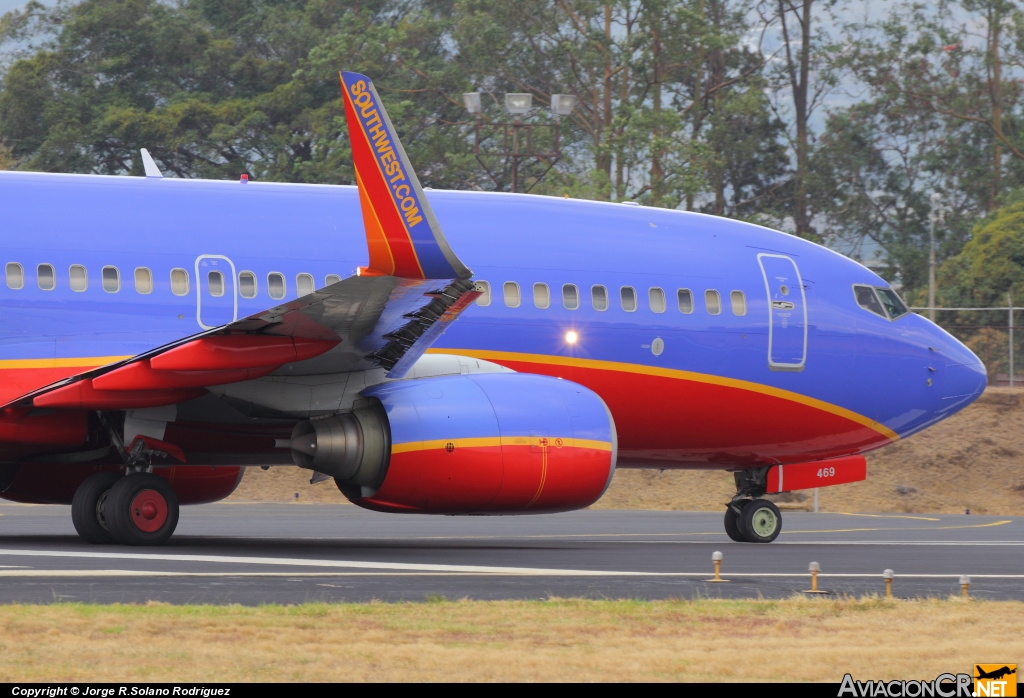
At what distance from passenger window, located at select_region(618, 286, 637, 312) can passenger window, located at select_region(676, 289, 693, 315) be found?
591 millimetres

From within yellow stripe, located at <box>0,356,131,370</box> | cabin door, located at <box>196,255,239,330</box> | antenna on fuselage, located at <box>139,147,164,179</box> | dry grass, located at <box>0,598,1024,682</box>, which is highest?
antenna on fuselage, located at <box>139,147,164,179</box>

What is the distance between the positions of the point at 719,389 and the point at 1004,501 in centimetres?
2077

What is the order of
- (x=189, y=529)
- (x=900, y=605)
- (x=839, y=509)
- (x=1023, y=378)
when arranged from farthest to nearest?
1. (x=1023, y=378)
2. (x=839, y=509)
3. (x=189, y=529)
4. (x=900, y=605)

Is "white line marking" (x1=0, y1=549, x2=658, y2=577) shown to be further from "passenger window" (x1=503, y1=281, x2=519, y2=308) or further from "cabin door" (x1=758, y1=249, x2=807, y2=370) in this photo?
"cabin door" (x1=758, y1=249, x2=807, y2=370)

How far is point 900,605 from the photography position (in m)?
→ 10.3

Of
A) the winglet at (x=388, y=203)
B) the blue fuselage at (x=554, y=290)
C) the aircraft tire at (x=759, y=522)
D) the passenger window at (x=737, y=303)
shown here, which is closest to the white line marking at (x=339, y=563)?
the blue fuselage at (x=554, y=290)

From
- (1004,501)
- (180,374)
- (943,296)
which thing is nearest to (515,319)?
(180,374)

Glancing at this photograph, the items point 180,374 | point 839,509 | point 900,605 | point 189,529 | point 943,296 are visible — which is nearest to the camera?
point 900,605

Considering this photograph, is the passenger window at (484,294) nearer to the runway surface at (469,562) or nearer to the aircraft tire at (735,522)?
the runway surface at (469,562)

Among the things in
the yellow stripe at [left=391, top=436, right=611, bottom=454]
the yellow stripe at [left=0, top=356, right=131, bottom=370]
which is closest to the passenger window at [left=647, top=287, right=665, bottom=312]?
the yellow stripe at [left=391, top=436, right=611, bottom=454]

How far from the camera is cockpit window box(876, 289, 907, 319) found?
18.7 m

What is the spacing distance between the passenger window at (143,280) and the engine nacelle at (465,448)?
215 cm

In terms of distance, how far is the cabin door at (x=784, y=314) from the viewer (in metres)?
17.6

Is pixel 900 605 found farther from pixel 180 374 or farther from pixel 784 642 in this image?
pixel 180 374
